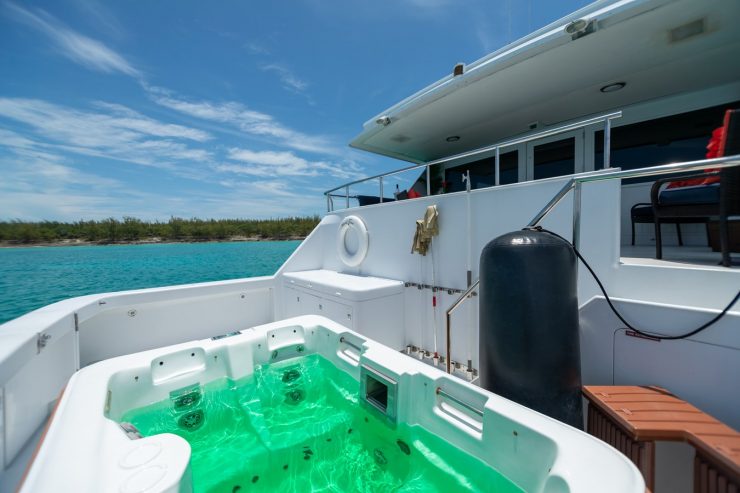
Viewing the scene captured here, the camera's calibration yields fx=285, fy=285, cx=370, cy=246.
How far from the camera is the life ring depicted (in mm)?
3523

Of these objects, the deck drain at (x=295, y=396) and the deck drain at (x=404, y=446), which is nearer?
the deck drain at (x=404, y=446)

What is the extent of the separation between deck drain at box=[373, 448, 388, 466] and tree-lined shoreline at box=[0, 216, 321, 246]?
20.9 metres

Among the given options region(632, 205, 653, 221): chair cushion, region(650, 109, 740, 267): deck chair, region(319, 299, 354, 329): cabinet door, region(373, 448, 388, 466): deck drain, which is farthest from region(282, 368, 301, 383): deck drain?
region(632, 205, 653, 221): chair cushion

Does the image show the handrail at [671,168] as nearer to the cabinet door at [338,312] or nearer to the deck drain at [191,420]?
the cabinet door at [338,312]

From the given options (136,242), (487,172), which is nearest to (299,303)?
(487,172)

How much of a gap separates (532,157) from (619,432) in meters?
3.98

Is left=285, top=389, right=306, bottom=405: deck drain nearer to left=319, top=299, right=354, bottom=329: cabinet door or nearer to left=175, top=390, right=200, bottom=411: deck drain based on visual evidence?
left=175, top=390, right=200, bottom=411: deck drain

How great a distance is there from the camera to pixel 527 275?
1325 millimetres

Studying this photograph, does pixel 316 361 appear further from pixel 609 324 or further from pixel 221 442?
pixel 609 324

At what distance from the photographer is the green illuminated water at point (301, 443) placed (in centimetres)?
128

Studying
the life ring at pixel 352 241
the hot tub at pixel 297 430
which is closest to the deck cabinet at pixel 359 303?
the life ring at pixel 352 241

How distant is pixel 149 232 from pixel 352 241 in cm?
3157

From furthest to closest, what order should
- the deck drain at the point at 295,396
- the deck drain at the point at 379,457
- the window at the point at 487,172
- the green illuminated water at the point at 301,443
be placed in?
the window at the point at 487,172 → the deck drain at the point at 295,396 → the deck drain at the point at 379,457 → the green illuminated water at the point at 301,443

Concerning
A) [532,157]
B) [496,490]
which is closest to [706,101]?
[532,157]
